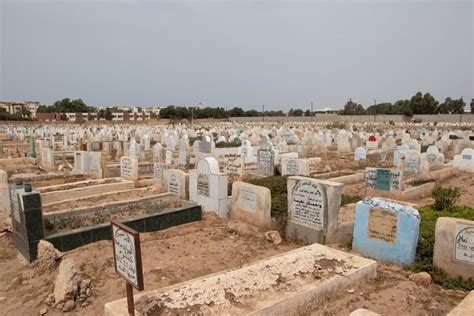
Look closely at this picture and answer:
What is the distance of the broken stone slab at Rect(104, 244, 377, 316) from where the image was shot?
356 cm

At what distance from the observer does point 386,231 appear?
17.6 ft

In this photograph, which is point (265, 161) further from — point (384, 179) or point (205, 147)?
point (205, 147)

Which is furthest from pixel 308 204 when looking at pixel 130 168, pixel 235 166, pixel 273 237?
pixel 130 168

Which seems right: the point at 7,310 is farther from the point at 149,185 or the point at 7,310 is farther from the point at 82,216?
the point at 149,185

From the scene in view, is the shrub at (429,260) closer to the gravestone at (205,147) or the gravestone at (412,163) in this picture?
the gravestone at (412,163)

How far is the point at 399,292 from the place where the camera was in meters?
4.34

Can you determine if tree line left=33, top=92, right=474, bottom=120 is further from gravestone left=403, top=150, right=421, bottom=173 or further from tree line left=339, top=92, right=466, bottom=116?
gravestone left=403, top=150, right=421, bottom=173

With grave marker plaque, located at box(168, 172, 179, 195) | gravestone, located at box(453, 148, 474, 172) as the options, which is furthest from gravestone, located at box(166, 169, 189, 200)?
gravestone, located at box(453, 148, 474, 172)

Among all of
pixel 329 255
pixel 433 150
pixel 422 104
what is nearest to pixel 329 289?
pixel 329 255

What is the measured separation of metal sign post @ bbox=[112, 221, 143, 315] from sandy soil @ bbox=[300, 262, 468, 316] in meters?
1.87

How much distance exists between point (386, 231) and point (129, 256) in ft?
13.0

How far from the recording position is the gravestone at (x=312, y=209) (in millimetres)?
6062

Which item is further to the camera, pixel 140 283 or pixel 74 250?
pixel 74 250

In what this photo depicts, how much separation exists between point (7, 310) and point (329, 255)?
4256 millimetres
